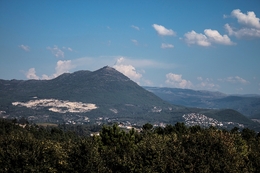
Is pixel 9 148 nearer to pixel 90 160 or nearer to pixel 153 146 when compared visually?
pixel 90 160

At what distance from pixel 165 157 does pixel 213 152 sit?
29.4ft

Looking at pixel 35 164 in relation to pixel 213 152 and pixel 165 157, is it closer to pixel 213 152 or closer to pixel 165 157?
pixel 165 157

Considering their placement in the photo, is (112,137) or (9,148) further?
(112,137)

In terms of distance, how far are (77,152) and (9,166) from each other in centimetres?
1242

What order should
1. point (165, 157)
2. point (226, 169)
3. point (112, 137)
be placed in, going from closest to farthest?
point (226, 169)
point (165, 157)
point (112, 137)

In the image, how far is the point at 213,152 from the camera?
60344 mm

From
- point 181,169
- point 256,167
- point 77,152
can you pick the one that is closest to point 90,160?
point 77,152

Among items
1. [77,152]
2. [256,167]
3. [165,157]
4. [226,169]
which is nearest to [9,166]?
[77,152]

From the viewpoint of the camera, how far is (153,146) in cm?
6400

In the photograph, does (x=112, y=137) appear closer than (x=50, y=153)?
No

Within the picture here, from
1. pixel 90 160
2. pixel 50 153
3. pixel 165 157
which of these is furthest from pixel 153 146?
pixel 50 153

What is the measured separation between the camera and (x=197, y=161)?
59.0 meters

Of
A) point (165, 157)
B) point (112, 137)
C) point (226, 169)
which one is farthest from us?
point (112, 137)

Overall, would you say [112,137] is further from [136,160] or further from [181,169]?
[181,169]
